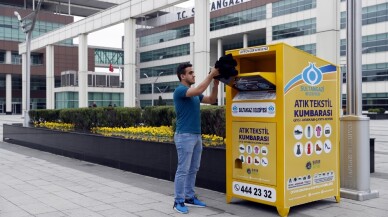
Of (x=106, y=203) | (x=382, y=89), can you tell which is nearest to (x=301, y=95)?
(x=106, y=203)

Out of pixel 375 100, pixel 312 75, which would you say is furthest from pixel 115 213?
pixel 375 100

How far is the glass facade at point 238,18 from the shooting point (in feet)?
190

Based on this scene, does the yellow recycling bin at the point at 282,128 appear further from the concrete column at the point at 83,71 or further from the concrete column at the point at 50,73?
the concrete column at the point at 50,73

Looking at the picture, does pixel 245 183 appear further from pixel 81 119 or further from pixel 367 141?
pixel 81 119

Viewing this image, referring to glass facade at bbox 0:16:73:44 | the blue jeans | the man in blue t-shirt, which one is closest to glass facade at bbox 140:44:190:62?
glass facade at bbox 0:16:73:44

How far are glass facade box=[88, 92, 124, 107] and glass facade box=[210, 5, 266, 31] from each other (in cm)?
2149

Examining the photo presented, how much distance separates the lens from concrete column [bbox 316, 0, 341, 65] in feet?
34.7

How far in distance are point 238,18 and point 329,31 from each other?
5149 centimetres

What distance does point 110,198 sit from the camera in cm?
660

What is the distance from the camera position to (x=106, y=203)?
625cm

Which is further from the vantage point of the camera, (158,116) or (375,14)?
(375,14)

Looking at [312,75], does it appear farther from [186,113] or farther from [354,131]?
[186,113]

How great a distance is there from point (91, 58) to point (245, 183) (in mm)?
78889

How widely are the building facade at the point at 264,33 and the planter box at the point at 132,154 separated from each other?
2761 centimetres
